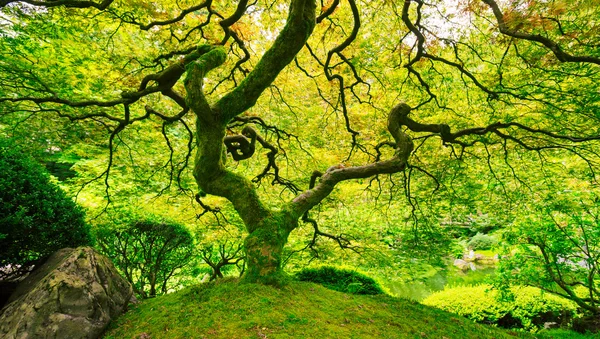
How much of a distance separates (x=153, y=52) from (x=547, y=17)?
18.7ft

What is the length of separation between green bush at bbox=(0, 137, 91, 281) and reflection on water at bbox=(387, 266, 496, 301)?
1121 centimetres

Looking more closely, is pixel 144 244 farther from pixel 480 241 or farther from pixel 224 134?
pixel 480 241

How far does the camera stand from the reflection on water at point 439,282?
39.9 feet

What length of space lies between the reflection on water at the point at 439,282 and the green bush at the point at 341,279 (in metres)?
6.79

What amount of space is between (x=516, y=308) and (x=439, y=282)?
7231 mm

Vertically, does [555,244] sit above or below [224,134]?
below

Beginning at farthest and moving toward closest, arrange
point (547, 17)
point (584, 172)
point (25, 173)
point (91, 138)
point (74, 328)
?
point (91, 138) → point (584, 172) → point (25, 173) → point (547, 17) → point (74, 328)

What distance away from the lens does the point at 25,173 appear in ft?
9.86

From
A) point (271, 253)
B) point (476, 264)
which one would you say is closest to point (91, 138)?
point (271, 253)

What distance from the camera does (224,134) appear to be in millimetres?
2762

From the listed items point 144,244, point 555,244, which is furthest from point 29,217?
point 555,244

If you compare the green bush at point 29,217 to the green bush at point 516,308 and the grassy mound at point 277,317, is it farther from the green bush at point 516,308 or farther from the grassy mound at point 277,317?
the green bush at point 516,308

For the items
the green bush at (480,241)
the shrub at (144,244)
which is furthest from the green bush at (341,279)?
the green bush at (480,241)

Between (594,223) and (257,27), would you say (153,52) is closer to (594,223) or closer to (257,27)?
(257,27)
